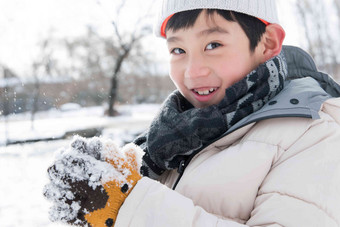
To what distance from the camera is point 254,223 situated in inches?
31.8

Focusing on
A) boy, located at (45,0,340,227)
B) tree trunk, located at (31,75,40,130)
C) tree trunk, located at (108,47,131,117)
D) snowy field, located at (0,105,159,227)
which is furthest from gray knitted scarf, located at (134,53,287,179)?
tree trunk, located at (108,47,131,117)

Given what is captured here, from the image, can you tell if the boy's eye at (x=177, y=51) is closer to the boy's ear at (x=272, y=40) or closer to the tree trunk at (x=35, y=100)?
the boy's ear at (x=272, y=40)

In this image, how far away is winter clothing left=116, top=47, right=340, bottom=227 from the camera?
78cm

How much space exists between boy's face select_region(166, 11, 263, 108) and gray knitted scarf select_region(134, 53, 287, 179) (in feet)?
0.25

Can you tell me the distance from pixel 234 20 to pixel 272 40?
215mm

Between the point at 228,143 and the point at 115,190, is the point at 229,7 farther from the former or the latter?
the point at 115,190

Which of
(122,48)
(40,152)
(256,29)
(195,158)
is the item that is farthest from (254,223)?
(122,48)

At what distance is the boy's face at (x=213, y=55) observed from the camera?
1.09 metres

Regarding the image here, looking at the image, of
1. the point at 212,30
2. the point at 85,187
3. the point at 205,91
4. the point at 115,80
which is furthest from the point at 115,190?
the point at 115,80

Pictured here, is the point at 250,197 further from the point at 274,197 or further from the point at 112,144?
the point at 112,144

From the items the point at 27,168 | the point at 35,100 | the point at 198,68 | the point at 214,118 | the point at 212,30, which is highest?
the point at 212,30

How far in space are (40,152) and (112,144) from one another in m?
2.71

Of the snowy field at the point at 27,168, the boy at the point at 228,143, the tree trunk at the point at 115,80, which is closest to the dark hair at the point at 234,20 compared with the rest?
the boy at the point at 228,143

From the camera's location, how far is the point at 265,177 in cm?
88
